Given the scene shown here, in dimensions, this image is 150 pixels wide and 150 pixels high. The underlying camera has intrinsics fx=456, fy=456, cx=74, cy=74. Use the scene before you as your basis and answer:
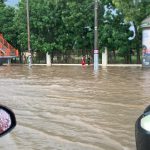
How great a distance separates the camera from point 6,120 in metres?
3.02

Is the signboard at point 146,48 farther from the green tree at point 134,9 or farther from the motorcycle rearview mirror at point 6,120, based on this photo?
the motorcycle rearview mirror at point 6,120

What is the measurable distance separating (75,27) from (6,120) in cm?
3958

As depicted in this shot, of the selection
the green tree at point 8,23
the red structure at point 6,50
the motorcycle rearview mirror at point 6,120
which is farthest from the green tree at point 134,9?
the motorcycle rearview mirror at point 6,120

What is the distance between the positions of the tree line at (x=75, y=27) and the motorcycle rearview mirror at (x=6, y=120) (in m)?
33.6

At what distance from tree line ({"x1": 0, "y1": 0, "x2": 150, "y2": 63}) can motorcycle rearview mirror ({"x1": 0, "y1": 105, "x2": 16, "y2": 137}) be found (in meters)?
33.6

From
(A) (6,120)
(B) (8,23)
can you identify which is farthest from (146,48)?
(A) (6,120)

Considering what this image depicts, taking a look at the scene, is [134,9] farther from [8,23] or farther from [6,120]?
[6,120]

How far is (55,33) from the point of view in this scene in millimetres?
44875

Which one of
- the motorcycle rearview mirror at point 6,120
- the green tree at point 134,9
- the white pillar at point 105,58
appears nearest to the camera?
the motorcycle rearview mirror at point 6,120

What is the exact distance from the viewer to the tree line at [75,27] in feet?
130

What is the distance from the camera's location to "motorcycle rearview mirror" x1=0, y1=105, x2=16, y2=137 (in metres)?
2.91

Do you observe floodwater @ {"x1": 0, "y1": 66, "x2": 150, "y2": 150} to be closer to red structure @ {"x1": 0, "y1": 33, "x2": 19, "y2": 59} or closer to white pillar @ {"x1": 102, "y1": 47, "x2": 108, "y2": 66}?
white pillar @ {"x1": 102, "y1": 47, "x2": 108, "y2": 66}

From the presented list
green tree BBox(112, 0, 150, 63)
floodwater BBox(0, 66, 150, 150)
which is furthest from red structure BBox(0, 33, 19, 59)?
floodwater BBox(0, 66, 150, 150)

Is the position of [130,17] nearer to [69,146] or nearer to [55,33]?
[55,33]
